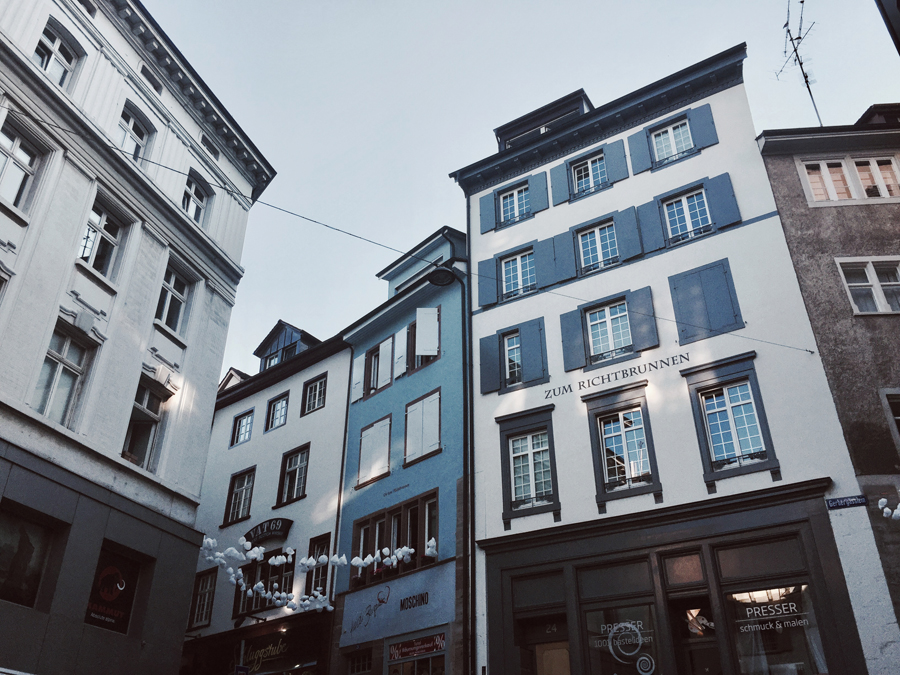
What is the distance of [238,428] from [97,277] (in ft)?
53.1

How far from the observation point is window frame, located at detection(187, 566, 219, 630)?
28.6 m

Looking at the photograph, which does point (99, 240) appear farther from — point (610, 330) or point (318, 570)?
point (610, 330)

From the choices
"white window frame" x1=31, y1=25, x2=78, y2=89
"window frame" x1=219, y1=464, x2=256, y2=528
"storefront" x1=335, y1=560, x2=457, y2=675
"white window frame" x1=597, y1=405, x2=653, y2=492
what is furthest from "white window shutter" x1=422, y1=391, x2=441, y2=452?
"white window frame" x1=31, y1=25, x2=78, y2=89

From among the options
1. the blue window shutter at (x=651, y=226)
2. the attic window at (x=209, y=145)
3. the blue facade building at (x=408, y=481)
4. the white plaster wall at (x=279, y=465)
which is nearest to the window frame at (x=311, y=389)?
the white plaster wall at (x=279, y=465)

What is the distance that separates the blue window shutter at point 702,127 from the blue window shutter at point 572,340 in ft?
20.6

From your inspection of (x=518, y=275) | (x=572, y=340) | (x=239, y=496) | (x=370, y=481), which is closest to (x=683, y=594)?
(x=572, y=340)

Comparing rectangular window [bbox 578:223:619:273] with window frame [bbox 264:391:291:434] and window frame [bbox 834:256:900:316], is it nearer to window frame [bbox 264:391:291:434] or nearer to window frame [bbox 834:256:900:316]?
window frame [bbox 834:256:900:316]

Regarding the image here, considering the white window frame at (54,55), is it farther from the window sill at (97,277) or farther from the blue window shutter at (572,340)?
the blue window shutter at (572,340)

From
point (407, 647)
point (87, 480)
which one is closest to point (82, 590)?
point (87, 480)

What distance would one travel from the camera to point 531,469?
2081 cm

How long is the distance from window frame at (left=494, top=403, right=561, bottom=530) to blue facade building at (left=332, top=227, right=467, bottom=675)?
138 centimetres

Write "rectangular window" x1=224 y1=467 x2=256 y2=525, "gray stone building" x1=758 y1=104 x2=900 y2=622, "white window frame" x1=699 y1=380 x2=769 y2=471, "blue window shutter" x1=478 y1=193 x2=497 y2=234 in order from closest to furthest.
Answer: "gray stone building" x1=758 y1=104 x2=900 y2=622 < "white window frame" x1=699 y1=380 x2=769 y2=471 < "blue window shutter" x1=478 y1=193 x2=497 y2=234 < "rectangular window" x1=224 y1=467 x2=256 y2=525

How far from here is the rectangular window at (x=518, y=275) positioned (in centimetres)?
2422

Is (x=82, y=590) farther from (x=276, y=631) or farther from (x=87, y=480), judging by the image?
(x=276, y=631)
